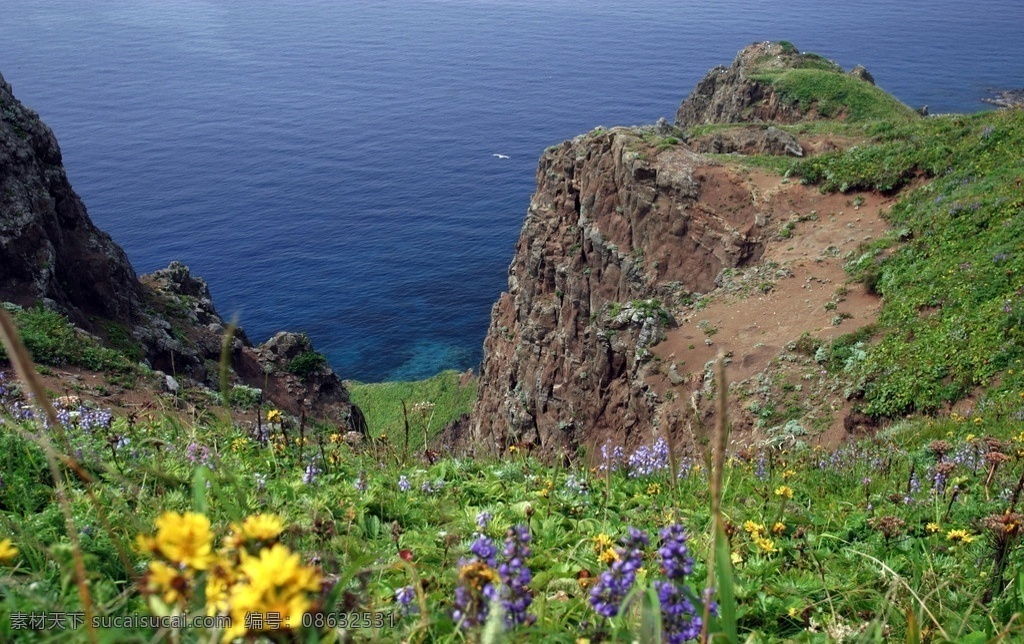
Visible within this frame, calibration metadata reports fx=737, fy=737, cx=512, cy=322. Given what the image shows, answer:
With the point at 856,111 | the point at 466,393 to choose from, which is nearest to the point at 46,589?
the point at 466,393

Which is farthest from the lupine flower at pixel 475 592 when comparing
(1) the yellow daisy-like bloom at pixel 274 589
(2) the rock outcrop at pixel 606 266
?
(2) the rock outcrop at pixel 606 266

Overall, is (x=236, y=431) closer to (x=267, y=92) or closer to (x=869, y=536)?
(x=869, y=536)

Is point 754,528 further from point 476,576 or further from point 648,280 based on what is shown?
point 648,280

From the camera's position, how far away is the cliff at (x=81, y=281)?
75.9 ft

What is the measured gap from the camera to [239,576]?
74.4 inches

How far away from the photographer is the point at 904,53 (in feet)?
369

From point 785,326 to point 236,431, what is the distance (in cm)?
1927

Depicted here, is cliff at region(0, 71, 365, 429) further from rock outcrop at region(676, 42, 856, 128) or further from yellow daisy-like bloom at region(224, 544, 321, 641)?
rock outcrop at region(676, 42, 856, 128)

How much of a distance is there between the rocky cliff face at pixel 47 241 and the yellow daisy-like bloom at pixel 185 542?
2356 centimetres

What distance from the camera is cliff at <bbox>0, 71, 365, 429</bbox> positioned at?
2312cm

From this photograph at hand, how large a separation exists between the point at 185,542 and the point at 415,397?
4788cm

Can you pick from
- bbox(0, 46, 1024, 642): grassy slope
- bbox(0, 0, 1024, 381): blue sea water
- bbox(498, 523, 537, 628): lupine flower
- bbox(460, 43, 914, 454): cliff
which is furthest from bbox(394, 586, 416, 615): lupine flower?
bbox(0, 0, 1024, 381): blue sea water

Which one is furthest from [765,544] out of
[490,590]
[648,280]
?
[648,280]

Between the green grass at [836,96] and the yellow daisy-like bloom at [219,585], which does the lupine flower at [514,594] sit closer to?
the yellow daisy-like bloom at [219,585]
